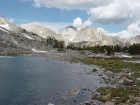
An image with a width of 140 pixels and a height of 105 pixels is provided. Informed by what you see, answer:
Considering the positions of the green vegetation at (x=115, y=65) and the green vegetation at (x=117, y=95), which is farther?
the green vegetation at (x=115, y=65)

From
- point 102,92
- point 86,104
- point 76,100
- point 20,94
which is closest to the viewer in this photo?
point 86,104

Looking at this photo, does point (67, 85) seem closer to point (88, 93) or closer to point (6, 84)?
point (88, 93)

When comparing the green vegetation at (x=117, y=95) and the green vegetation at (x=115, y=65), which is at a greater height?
the green vegetation at (x=115, y=65)

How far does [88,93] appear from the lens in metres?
48.0

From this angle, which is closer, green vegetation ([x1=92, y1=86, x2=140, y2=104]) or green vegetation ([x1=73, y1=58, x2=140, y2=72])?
green vegetation ([x1=92, y1=86, x2=140, y2=104])

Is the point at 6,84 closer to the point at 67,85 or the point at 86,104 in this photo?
the point at 67,85

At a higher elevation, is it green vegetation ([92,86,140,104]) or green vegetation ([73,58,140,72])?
green vegetation ([73,58,140,72])

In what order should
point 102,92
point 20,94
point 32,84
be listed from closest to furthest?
point 20,94 → point 102,92 → point 32,84

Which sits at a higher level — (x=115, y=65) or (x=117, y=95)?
(x=115, y=65)

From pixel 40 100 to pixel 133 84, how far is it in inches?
1203

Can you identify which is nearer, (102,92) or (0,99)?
(0,99)

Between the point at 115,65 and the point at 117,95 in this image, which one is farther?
the point at 115,65

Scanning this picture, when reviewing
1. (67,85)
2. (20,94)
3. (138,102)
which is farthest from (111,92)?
(20,94)

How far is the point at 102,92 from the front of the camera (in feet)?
157
